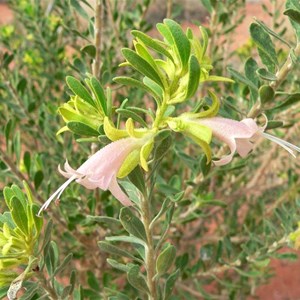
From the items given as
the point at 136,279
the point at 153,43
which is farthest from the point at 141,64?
the point at 136,279

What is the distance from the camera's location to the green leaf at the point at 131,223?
2.41 feet

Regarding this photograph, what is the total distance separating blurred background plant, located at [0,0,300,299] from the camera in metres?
0.77

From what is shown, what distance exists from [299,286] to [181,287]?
5.07 feet

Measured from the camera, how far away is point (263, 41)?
83cm

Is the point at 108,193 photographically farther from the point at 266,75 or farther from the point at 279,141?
the point at 279,141

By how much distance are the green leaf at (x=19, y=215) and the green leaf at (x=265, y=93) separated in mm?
414

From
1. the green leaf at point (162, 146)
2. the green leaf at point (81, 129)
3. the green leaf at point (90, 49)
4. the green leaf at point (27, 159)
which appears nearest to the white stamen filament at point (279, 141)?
the green leaf at point (162, 146)

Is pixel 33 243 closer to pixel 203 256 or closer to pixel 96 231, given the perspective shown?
pixel 96 231

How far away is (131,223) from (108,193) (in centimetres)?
60

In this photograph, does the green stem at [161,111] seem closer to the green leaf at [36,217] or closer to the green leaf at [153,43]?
the green leaf at [153,43]

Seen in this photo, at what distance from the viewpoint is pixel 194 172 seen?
3.66 ft

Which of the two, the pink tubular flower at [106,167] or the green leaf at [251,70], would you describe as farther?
the green leaf at [251,70]

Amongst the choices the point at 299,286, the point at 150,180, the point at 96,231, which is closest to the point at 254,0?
the point at 299,286

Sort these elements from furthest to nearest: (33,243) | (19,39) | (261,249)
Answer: (19,39) < (261,249) < (33,243)
